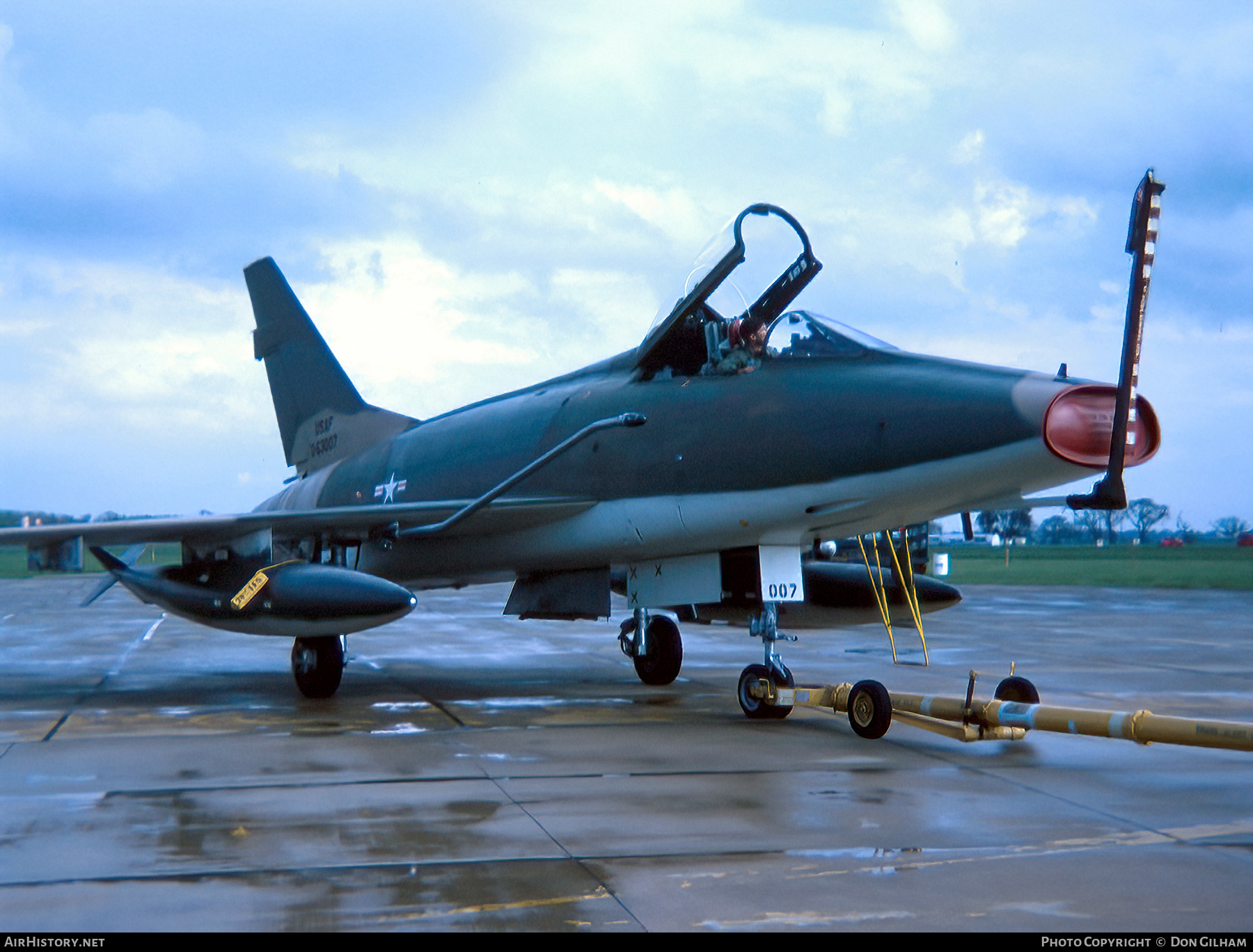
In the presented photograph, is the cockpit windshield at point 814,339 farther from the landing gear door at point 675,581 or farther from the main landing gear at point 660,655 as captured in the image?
the main landing gear at point 660,655

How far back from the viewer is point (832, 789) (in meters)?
5.80

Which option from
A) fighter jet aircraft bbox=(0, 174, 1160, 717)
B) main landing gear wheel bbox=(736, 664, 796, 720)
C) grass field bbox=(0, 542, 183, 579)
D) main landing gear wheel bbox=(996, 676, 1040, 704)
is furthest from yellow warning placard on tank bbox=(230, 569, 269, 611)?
grass field bbox=(0, 542, 183, 579)

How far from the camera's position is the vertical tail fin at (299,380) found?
13625mm

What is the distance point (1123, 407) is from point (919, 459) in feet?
4.44

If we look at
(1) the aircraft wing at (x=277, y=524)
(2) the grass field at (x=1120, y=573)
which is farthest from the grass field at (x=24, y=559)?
(1) the aircraft wing at (x=277, y=524)

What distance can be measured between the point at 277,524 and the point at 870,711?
16.5 ft

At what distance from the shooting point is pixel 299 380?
1422 cm

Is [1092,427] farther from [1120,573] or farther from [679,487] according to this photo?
[1120,573]

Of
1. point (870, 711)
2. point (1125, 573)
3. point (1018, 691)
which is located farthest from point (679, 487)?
point (1125, 573)

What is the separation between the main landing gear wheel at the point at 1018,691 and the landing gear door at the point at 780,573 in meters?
1.39

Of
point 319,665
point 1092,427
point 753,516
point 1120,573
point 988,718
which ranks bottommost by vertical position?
point 1120,573

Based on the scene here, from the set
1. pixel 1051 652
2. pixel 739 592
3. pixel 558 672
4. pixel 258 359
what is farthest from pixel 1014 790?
pixel 258 359

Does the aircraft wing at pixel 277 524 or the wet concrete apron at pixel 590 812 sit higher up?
the aircraft wing at pixel 277 524

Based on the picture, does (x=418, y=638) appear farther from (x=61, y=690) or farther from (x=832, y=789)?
(x=832, y=789)
